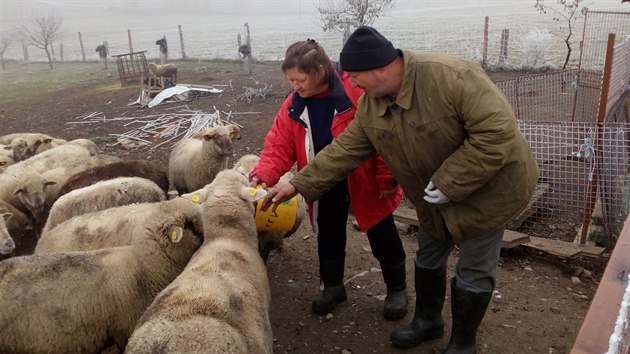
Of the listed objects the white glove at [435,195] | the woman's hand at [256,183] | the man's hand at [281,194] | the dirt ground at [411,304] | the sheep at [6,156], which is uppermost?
the white glove at [435,195]

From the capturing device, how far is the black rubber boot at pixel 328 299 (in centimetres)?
456

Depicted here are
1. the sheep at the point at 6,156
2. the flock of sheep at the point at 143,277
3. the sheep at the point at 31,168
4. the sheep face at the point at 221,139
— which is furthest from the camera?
the sheep at the point at 6,156

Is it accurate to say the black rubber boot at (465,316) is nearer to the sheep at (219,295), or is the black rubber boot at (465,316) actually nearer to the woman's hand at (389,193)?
the woman's hand at (389,193)

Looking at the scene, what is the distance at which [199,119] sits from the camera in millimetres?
12109

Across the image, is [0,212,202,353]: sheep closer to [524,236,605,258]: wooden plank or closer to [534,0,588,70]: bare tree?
[524,236,605,258]: wooden plank

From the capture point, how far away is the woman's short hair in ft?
11.6

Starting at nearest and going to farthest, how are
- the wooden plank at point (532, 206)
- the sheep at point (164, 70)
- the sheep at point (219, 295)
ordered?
1. the sheep at point (219, 295)
2. the wooden plank at point (532, 206)
3. the sheep at point (164, 70)

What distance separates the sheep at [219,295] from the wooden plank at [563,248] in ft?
10.0

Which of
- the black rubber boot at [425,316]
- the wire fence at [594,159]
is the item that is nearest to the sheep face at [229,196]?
the black rubber boot at [425,316]

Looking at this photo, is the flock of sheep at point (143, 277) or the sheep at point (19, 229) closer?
the flock of sheep at point (143, 277)

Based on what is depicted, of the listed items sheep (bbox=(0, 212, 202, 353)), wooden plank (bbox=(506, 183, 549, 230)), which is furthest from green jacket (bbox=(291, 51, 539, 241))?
wooden plank (bbox=(506, 183, 549, 230))

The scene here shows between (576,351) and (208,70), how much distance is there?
67.8 ft

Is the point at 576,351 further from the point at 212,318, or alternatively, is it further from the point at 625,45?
the point at 625,45

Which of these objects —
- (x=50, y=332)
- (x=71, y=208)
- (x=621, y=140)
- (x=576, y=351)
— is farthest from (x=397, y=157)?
(x=71, y=208)
